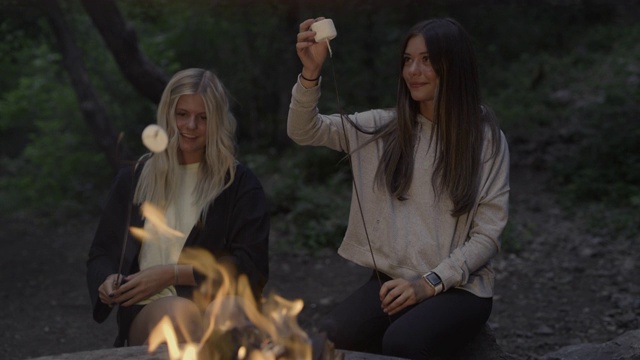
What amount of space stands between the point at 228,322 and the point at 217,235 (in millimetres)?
793

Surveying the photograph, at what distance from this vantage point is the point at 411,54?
11.3ft

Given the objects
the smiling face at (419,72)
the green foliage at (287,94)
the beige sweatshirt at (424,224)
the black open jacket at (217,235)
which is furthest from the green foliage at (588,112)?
the black open jacket at (217,235)

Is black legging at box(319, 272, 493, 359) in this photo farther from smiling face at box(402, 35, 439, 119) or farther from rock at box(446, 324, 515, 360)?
smiling face at box(402, 35, 439, 119)

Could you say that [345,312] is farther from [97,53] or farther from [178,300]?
[97,53]

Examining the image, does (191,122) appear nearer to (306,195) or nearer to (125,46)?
(125,46)

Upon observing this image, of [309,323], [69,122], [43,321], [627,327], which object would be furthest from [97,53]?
[627,327]

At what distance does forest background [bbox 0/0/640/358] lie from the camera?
7.73 meters

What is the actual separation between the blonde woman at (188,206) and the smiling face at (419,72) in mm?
781

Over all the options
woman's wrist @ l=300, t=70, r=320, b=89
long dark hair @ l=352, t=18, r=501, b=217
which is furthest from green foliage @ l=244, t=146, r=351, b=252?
woman's wrist @ l=300, t=70, r=320, b=89

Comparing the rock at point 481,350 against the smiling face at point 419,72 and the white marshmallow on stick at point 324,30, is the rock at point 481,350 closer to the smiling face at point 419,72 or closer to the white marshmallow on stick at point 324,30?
the smiling face at point 419,72

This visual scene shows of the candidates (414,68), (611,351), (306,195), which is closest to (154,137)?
(414,68)

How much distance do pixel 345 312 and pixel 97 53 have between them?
7908 millimetres

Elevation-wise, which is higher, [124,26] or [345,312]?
[124,26]

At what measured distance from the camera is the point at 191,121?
142 inches
